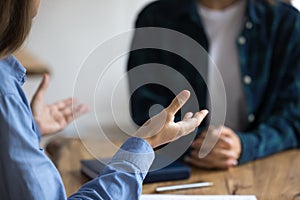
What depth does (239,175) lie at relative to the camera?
1.34 metres

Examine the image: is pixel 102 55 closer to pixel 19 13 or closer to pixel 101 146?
pixel 101 146

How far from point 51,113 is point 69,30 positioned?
68.6 inches

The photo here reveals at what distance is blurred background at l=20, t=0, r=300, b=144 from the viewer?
10.1 feet

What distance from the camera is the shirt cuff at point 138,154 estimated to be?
98 centimetres

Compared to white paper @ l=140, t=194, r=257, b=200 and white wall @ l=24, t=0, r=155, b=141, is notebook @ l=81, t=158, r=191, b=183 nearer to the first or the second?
white paper @ l=140, t=194, r=257, b=200

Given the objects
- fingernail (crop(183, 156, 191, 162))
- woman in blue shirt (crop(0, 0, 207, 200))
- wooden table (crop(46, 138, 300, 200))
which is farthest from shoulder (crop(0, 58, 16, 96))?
fingernail (crop(183, 156, 191, 162))

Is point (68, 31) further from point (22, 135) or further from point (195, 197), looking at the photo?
point (22, 135)

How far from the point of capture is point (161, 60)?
171cm

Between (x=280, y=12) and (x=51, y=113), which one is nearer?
(x=51, y=113)

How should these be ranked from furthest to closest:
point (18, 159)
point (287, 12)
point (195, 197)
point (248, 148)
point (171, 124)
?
point (287, 12), point (248, 148), point (195, 197), point (171, 124), point (18, 159)

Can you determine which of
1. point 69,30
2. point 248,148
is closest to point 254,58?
point 248,148

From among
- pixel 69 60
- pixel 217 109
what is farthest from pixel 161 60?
pixel 69 60

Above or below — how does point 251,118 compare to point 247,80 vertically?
below

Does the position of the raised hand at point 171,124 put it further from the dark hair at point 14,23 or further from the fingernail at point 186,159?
the fingernail at point 186,159
